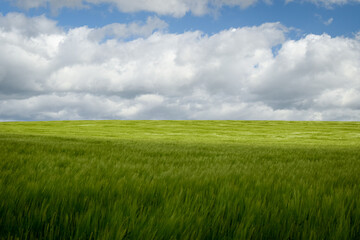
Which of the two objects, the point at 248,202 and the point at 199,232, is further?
the point at 248,202

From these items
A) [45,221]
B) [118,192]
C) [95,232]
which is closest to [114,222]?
[95,232]

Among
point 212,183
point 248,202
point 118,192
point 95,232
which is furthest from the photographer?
point 212,183

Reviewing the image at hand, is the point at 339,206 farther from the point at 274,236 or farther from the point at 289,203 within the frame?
the point at 274,236

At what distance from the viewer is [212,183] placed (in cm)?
301

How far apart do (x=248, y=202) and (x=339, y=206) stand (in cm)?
80

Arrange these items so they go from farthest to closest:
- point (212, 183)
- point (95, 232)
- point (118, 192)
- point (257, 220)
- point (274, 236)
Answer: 1. point (212, 183)
2. point (118, 192)
3. point (257, 220)
4. point (274, 236)
5. point (95, 232)

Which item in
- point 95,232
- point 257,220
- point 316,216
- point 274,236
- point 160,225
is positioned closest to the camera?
point 95,232

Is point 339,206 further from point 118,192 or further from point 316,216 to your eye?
point 118,192

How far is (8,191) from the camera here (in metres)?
2.04

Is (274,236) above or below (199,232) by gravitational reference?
below

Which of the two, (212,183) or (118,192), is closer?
(118,192)

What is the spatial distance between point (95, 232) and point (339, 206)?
6.67 ft

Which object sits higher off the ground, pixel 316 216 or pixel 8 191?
pixel 8 191

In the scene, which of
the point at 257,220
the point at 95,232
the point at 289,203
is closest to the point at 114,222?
the point at 95,232
